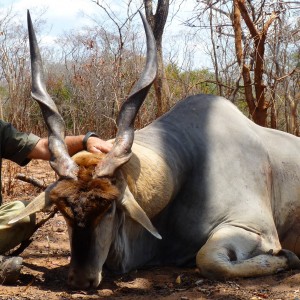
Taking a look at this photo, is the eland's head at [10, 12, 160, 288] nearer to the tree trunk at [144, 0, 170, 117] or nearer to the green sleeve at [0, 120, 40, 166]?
the green sleeve at [0, 120, 40, 166]

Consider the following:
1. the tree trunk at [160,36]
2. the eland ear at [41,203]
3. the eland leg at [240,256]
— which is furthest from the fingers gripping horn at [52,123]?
the tree trunk at [160,36]

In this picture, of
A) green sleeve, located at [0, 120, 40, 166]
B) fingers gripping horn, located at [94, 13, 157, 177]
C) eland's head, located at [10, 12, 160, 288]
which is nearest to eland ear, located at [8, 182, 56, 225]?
eland's head, located at [10, 12, 160, 288]

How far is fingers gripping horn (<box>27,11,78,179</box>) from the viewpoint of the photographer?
9.70 ft

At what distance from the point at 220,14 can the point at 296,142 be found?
13.2 feet

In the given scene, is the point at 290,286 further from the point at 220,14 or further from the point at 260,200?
the point at 220,14

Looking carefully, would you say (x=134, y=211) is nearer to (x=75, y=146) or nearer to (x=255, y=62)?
(x=75, y=146)

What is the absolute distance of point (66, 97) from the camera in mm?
14688

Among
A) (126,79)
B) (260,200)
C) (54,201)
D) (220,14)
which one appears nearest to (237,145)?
(260,200)

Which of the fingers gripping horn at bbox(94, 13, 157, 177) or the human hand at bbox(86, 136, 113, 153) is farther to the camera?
the human hand at bbox(86, 136, 113, 153)

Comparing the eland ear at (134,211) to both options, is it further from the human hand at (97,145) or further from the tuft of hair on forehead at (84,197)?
the human hand at (97,145)

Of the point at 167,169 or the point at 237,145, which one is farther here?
the point at 237,145

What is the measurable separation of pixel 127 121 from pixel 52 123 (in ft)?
1.28

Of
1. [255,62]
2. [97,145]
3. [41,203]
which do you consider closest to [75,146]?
[97,145]

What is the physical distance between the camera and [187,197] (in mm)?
3650
